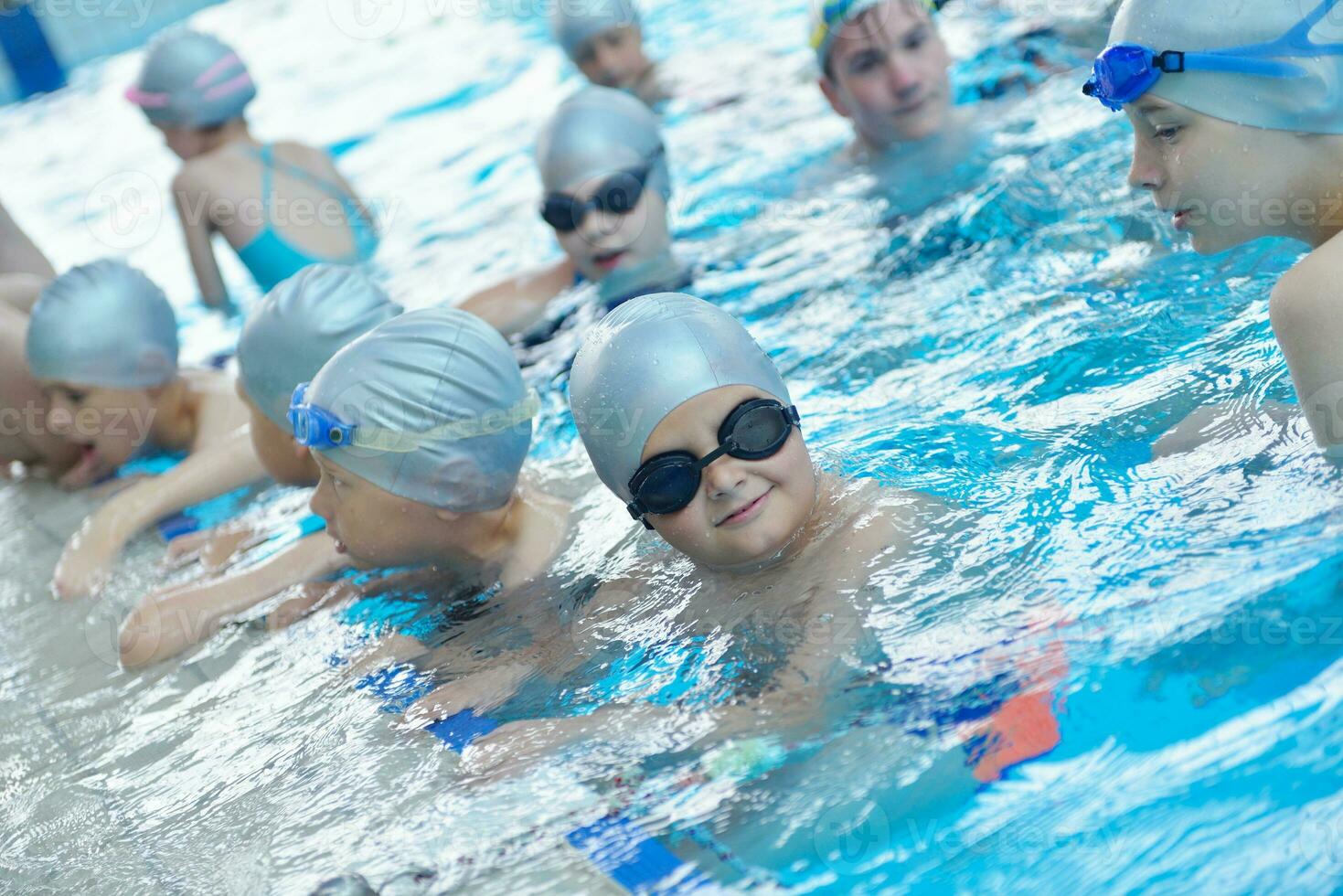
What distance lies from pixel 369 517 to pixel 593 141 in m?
2.55

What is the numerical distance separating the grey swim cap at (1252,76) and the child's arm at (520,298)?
4.12 m

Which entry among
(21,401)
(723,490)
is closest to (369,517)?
(723,490)

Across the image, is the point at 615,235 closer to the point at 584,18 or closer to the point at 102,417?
the point at 102,417

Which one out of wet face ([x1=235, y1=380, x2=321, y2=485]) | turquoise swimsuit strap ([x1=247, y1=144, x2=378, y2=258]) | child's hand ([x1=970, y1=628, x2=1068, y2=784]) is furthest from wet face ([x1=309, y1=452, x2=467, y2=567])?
turquoise swimsuit strap ([x1=247, y1=144, x2=378, y2=258])

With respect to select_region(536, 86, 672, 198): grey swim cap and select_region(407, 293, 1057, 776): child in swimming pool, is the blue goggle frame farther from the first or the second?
select_region(536, 86, 672, 198): grey swim cap

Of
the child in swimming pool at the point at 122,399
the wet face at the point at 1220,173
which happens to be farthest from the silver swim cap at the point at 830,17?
the wet face at the point at 1220,173

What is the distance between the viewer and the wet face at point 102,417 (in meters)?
6.20

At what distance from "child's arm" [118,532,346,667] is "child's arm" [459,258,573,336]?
6.70ft

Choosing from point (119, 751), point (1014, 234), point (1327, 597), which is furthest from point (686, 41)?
point (1327, 597)

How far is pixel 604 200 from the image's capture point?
20.3ft

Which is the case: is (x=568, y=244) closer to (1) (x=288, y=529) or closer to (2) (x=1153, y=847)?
(1) (x=288, y=529)

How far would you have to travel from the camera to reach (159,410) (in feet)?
21.1

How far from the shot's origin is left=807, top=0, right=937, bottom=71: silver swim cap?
655 centimetres

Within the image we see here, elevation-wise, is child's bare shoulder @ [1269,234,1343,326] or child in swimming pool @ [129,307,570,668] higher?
child's bare shoulder @ [1269,234,1343,326]
